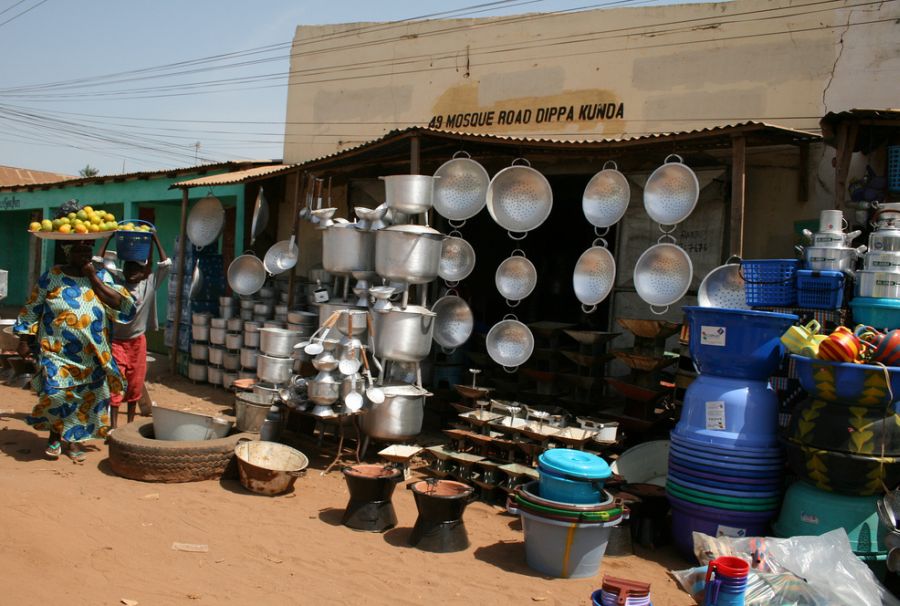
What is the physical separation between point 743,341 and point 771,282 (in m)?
0.77

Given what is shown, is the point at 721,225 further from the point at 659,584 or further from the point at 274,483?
the point at 274,483

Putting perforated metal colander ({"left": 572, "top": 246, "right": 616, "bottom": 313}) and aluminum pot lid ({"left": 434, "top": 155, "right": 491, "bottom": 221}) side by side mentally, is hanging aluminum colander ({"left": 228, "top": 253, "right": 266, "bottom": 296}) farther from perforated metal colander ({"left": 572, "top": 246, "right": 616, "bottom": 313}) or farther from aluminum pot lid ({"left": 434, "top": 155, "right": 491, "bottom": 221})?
perforated metal colander ({"left": 572, "top": 246, "right": 616, "bottom": 313})

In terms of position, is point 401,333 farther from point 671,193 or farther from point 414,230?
point 671,193

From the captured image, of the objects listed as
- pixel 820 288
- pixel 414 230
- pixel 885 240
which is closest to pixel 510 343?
pixel 414 230

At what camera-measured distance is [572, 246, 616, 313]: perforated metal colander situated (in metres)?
7.06

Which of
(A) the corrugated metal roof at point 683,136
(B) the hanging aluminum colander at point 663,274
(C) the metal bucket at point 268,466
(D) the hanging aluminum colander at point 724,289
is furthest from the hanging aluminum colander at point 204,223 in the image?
(D) the hanging aluminum colander at point 724,289

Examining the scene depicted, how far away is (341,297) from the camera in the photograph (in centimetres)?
816

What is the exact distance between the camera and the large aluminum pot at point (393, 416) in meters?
6.44

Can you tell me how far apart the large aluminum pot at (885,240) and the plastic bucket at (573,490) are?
248cm

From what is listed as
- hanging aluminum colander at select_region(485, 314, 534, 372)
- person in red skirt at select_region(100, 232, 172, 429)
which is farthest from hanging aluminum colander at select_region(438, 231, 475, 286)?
person in red skirt at select_region(100, 232, 172, 429)

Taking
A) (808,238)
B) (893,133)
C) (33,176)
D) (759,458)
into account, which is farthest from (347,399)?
(33,176)

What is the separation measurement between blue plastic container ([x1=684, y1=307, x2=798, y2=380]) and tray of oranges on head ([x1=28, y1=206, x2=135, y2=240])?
4.68 meters

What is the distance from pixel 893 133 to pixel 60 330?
6810 mm

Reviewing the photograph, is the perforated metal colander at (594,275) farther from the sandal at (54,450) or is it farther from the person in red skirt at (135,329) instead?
the sandal at (54,450)
